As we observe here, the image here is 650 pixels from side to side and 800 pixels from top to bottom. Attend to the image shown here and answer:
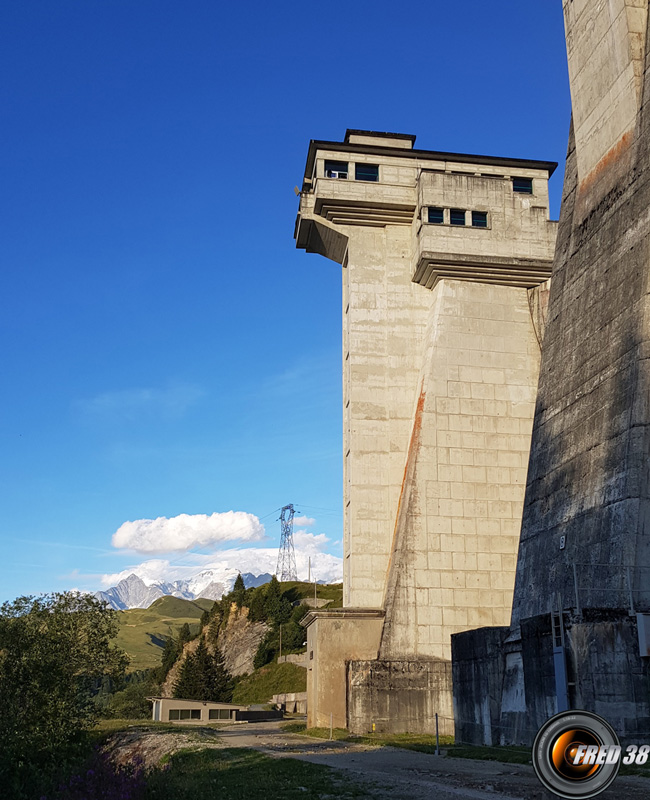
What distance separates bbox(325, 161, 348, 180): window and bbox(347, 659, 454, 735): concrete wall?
86.9 feet

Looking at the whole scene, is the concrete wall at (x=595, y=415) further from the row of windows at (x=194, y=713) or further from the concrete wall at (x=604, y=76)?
the row of windows at (x=194, y=713)

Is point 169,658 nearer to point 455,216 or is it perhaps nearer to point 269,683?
point 269,683

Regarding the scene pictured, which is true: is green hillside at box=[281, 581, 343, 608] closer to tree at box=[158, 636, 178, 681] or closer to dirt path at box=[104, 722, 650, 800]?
tree at box=[158, 636, 178, 681]

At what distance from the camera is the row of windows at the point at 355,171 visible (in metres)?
44.6

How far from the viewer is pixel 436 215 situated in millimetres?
42719

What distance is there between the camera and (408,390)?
42062mm

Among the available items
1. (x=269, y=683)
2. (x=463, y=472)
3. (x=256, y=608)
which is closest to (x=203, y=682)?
(x=269, y=683)

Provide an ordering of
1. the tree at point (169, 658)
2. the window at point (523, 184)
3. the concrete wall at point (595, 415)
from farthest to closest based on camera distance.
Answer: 1. the tree at point (169, 658)
2. the window at point (523, 184)
3. the concrete wall at point (595, 415)

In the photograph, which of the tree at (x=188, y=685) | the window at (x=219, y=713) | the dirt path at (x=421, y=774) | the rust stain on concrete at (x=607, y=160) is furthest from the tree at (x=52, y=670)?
the tree at (x=188, y=685)

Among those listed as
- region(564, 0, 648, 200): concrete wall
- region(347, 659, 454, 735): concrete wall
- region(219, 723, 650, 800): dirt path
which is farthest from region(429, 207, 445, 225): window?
region(219, 723, 650, 800): dirt path

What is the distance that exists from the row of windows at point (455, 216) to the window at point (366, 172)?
14.1 feet

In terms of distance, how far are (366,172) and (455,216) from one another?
19.4 ft

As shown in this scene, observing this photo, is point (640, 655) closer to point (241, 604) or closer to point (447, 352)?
point (447, 352)

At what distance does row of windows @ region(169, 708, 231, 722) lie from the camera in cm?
5778
